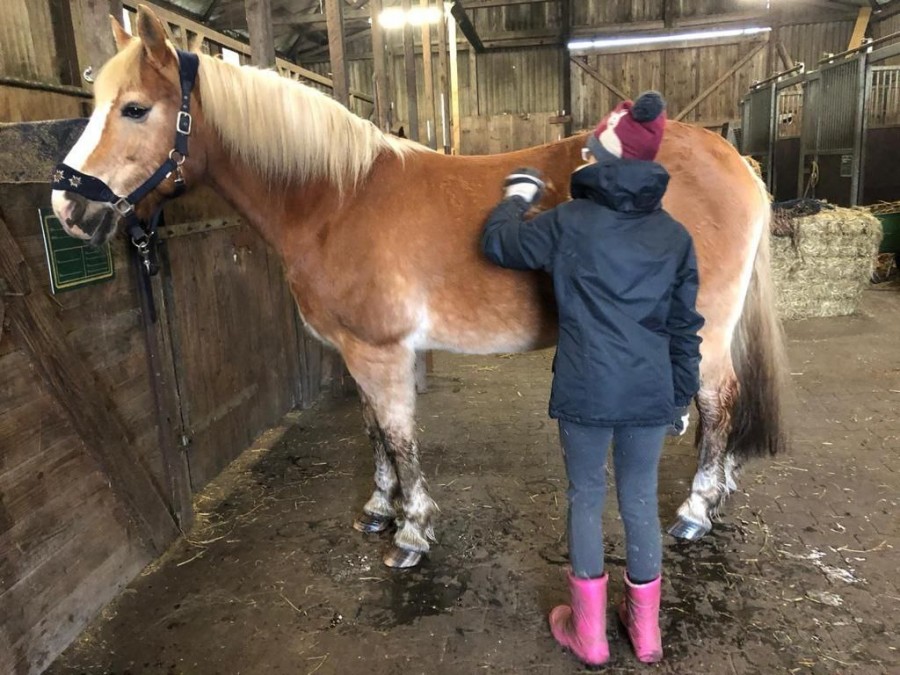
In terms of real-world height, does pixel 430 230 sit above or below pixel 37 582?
above

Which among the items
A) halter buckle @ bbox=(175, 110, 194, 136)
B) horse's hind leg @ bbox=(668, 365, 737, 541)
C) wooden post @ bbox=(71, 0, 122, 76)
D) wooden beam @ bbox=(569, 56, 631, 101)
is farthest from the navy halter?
wooden beam @ bbox=(569, 56, 631, 101)

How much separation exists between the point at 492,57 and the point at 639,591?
15.0 meters

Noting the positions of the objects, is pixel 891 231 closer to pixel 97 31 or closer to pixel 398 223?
pixel 398 223

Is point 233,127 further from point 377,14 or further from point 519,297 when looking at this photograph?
point 377,14

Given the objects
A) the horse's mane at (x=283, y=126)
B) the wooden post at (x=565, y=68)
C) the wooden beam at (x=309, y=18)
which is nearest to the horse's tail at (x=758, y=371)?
the horse's mane at (x=283, y=126)

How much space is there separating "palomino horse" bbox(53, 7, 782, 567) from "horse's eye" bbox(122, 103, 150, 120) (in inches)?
3.4

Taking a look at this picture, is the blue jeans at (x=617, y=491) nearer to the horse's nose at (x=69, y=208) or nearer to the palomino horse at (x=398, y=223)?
the palomino horse at (x=398, y=223)

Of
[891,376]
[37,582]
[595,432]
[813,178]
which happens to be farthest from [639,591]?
[813,178]

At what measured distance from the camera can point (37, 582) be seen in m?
2.11

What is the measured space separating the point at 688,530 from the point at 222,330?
2.68m

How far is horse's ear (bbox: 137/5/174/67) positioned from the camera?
2.07 meters

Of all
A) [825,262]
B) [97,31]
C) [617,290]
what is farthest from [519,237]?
[825,262]

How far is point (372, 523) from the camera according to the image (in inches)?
116

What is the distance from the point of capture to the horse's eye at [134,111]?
2162 mm
